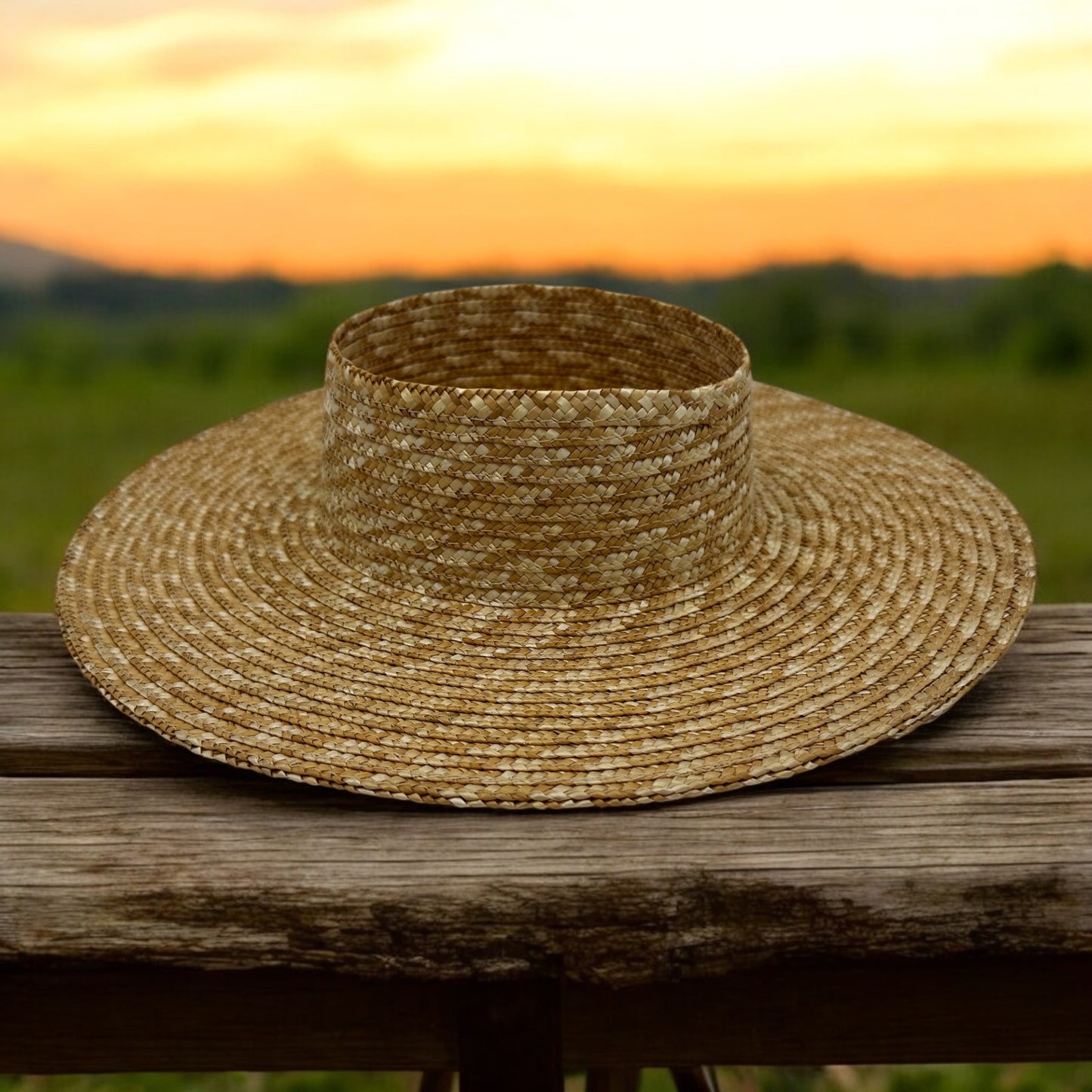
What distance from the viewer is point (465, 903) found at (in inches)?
41.8

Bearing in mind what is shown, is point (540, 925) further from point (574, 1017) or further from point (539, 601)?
point (539, 601)

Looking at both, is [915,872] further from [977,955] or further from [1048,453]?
[1048,453]

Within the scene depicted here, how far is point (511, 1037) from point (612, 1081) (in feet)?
1.98

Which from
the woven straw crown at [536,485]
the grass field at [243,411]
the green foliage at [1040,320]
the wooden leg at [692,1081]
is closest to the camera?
the woven straw crown at [536,485]

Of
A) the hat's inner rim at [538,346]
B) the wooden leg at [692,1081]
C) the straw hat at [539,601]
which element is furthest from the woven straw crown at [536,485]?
the wooden leg at [692,1081]

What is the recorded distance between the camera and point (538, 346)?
1.76 m

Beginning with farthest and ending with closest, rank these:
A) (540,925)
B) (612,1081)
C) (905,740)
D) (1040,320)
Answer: (1040,320), (612,1081), (905,740), (540,925)

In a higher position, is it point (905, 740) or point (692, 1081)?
point (905, 740)

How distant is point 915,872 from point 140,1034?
629 millimetres

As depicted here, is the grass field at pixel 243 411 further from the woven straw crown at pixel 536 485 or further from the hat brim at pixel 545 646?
the woven straw crown at pixel 536 485

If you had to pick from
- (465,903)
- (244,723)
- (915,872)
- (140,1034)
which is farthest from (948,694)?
(140,1034)

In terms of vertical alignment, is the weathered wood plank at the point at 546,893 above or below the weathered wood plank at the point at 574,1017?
above

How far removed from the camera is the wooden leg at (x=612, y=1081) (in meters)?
1.64

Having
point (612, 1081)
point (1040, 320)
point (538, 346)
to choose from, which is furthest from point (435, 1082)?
point (1040, 320)
